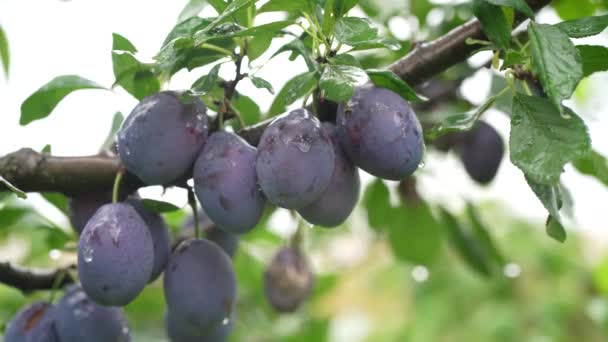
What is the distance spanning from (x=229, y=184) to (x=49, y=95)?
0.26 metres

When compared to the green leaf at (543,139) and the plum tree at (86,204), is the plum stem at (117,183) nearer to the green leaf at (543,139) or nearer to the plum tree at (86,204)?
the plum tree at (86,204)

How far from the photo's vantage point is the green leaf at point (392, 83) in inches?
22.9

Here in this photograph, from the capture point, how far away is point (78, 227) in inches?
29.0

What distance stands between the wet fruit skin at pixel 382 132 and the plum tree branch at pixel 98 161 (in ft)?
0.34

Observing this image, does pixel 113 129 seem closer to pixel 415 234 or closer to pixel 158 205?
pixel 158 205

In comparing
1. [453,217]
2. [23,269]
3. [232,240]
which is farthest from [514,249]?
[23,269]

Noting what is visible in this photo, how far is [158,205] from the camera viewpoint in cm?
67

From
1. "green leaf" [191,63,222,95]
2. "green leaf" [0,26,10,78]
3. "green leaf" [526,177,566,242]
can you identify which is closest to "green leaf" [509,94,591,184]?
"green leaf" [526,177,566,242]

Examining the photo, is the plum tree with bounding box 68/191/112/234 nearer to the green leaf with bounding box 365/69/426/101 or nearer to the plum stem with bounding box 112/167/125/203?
the plum stem with bounding box 112/167/125/203

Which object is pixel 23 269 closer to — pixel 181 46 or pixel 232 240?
pixel 232 240

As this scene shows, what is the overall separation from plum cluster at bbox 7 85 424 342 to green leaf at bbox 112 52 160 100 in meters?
0.07

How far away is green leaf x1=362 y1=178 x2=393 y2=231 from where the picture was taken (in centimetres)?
120

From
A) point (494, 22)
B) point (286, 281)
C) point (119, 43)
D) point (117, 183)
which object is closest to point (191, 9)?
point (119, 43)

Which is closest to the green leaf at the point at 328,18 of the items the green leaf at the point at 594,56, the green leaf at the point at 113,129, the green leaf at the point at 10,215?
the green leaf at the point at 594,56
